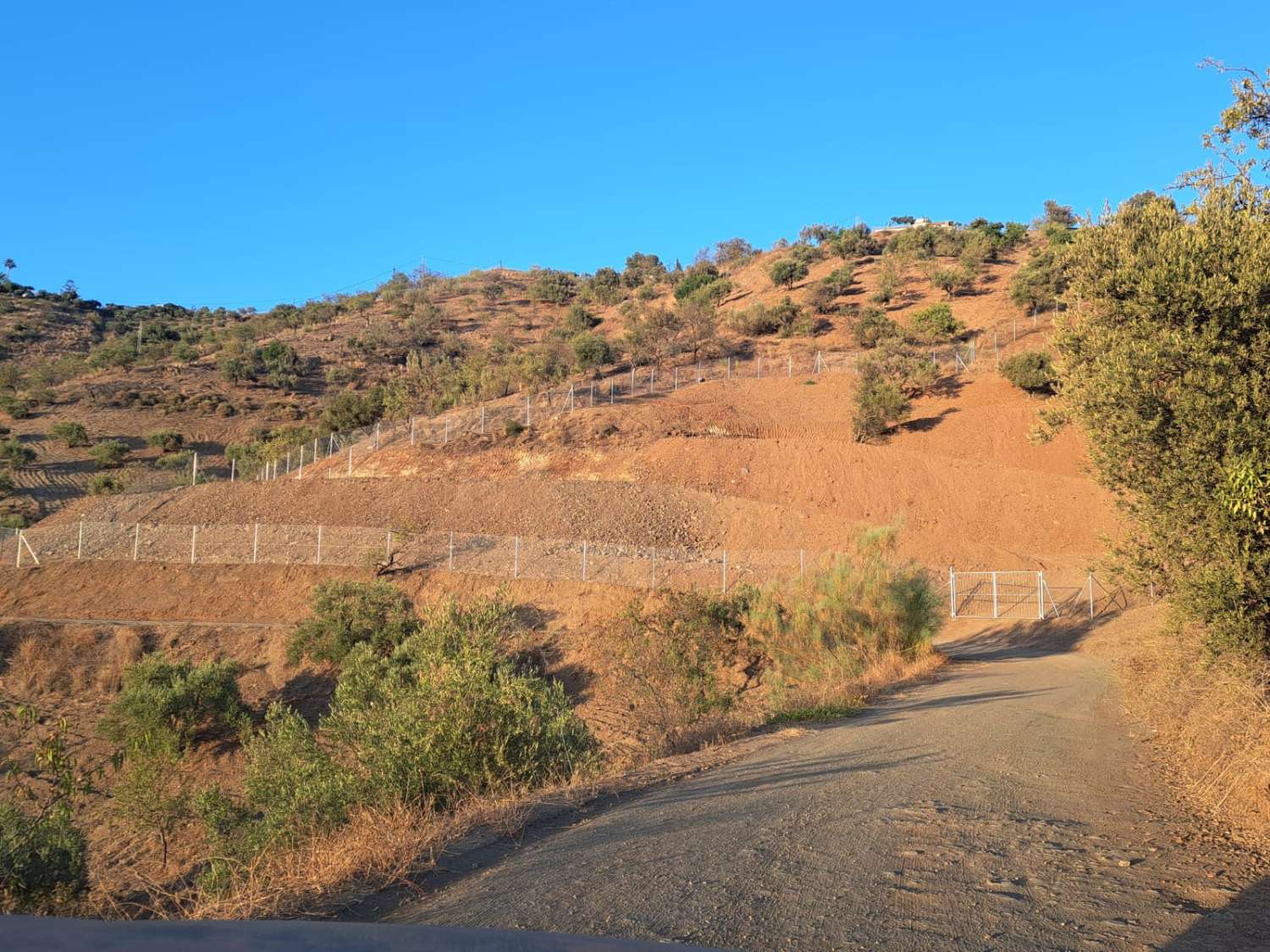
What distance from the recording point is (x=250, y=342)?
95.2m

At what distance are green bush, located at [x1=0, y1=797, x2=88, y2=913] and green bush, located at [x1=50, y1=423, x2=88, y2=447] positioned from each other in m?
65.4

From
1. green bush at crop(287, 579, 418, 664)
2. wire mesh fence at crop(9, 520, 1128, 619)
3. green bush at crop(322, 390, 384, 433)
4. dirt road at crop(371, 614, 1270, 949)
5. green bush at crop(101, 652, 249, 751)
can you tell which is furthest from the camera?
green bush at crop(322, 390, 384, 433)

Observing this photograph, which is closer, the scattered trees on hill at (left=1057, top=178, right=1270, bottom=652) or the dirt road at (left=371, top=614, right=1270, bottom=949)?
the dirt road at (left=371, top=614, right=1270, bottom=949)

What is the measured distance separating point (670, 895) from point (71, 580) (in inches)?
1480

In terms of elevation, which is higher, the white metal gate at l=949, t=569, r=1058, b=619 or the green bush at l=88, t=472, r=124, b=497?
the green bush at l=88, t=472, r=124, b=497

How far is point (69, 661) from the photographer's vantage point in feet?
93.9

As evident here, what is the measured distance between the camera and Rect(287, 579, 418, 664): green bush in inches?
1160

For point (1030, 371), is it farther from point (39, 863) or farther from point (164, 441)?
point (164, 441)

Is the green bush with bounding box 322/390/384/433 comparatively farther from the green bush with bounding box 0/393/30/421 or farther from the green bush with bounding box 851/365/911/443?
the green bush with bounding box 851/365/911/443

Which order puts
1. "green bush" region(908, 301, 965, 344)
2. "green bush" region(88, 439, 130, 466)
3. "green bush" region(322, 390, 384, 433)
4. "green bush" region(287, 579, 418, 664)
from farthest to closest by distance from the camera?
1. "green bush" region(908, 301, 965, 344)
2. "green bush" region(322, 390, 384, 433)
3. "green bush" region(88, 439, 130, 466)
4. "green bush" region(287, 579, 418, 664)

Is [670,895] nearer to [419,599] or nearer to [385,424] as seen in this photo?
[419,599]

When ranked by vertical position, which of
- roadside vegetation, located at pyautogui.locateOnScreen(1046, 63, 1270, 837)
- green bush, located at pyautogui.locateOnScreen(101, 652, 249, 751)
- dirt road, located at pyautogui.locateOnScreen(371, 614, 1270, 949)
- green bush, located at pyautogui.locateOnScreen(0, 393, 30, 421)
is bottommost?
Answer: green bush, located at pyautogui.locateOnScreen(101, 652, 249, 751)

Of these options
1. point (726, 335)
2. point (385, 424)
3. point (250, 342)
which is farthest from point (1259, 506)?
point (250, 342)

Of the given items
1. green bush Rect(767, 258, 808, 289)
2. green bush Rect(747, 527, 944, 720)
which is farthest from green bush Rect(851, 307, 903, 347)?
green bush Rect(747, 527, 944, 720)
